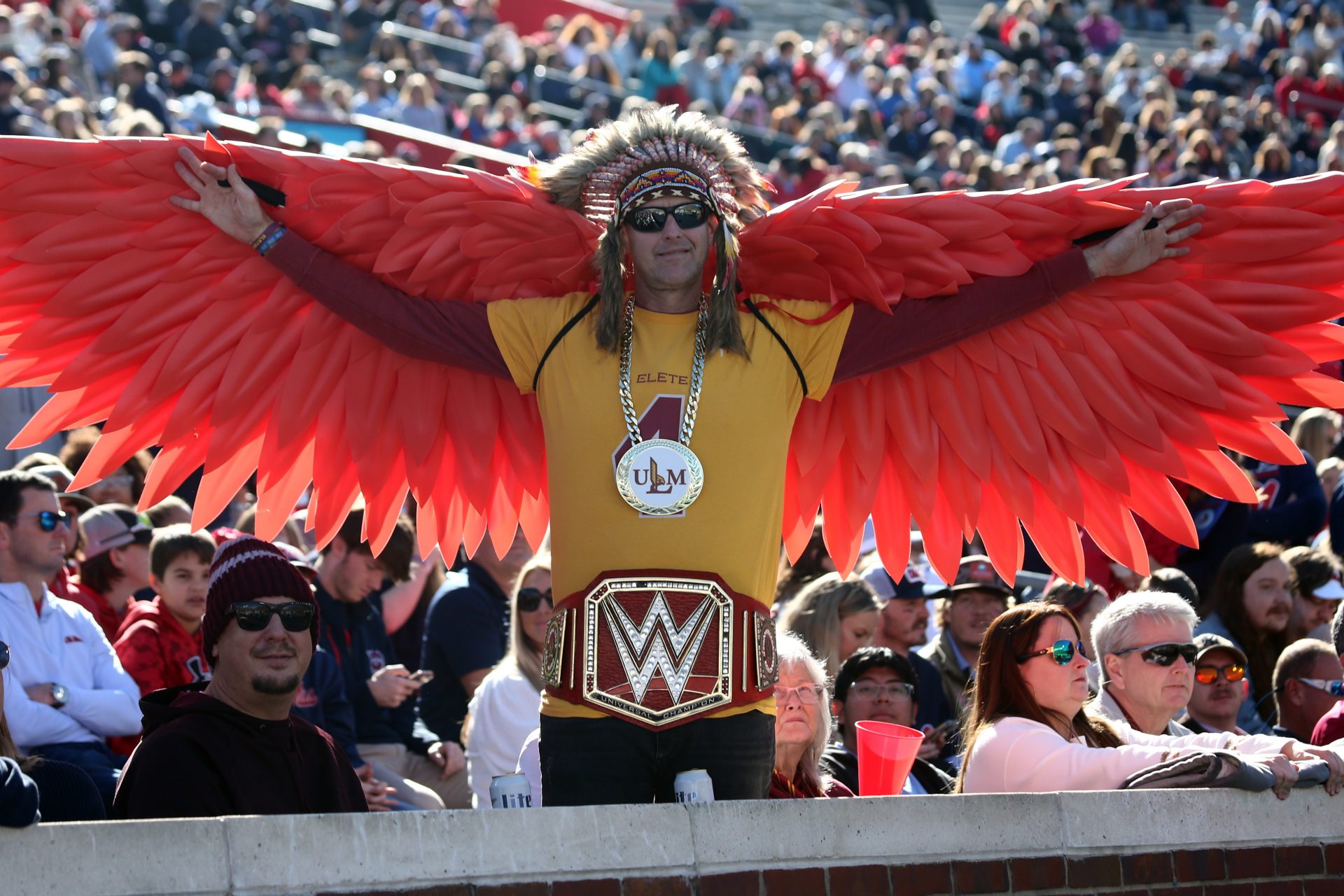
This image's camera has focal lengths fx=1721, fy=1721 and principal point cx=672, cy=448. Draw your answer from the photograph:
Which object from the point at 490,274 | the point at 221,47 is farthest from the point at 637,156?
the point at 221,47

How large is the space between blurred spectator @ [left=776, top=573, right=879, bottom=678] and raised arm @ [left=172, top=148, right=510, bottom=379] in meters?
2.29

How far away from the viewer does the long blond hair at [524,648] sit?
5770 mm

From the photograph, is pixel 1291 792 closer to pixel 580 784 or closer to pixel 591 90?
pixel 580 784

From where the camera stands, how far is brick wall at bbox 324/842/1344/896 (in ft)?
11.2

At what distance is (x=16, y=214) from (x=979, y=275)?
2.39m

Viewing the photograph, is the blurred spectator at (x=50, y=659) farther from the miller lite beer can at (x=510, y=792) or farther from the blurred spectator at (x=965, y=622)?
the blurred spectator at (x=965, y=622)

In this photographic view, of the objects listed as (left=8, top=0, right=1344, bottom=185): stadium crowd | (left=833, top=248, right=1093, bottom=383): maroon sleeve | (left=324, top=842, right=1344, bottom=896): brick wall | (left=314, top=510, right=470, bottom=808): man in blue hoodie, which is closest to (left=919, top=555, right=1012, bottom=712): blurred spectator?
(left=314, top=510, right=470, bottom=808): man in blue hoodie


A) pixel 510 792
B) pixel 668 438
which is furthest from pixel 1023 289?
pixel 510 792

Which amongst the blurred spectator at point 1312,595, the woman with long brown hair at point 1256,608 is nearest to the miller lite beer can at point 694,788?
the woman with long brown hair at point 1256,608

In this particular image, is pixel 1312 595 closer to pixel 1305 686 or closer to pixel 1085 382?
pixel 1305 686

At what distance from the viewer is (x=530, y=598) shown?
5770 millimetres

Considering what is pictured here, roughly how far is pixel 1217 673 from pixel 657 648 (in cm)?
294

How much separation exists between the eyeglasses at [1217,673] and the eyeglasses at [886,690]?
106 centimetres

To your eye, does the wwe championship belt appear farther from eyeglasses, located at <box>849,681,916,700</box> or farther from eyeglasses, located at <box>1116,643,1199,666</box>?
eyeglasses, located at <box>849,681,916,700</box>
